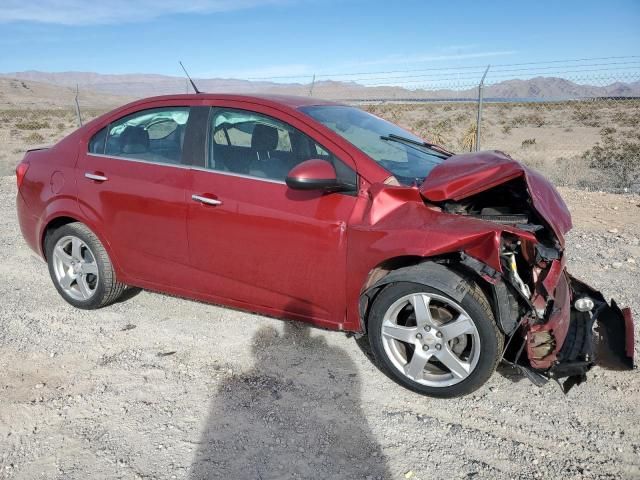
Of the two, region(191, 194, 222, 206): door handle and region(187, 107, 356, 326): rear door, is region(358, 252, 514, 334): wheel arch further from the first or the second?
region(191, 194, 222, 206): door handle

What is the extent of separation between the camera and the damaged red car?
2.99m

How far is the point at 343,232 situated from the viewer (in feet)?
10.5

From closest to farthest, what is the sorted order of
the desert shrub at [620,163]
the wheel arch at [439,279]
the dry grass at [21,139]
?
the wheel arch at [439,279], the desert shrub at [620,163], the dry grass at [21,139]

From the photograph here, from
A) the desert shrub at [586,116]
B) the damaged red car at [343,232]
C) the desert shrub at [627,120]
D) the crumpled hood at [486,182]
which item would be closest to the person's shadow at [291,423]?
the damaged red car at [343,232]

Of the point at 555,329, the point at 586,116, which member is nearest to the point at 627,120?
the point at 586,116

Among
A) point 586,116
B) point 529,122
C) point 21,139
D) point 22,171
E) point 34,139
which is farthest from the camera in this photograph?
point 586,116

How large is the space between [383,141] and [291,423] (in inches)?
80.2

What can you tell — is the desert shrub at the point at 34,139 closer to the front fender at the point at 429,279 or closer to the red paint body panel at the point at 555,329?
the front fender at the point at 429,279

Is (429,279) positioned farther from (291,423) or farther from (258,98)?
(258,98)

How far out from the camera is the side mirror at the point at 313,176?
10.0 feet

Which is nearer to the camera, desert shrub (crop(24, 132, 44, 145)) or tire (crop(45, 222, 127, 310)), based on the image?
tire (crop(45, 222, 127, 310))

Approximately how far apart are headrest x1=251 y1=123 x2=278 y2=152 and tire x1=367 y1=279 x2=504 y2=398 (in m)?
1.29

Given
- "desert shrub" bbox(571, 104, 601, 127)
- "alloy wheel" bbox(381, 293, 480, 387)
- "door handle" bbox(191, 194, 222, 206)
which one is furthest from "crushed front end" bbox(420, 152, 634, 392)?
"desert shrub" bbox(571, 104, 601, 127)

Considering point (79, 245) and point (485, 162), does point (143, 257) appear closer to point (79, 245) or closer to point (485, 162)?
point (79, 245)
